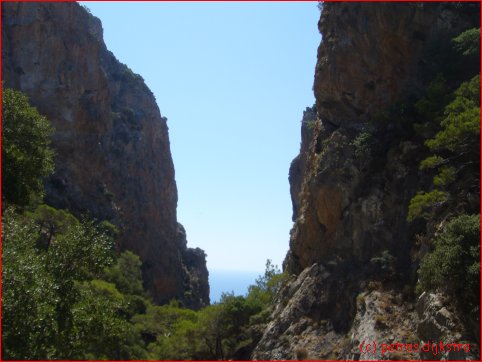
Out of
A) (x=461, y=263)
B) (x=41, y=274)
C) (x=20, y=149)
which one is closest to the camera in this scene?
(x=41, y=274)

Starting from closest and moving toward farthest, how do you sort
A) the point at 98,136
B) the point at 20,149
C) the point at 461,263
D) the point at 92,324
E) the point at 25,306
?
the point at 25,306, the point at 92,324, the point at 461,263, the point at 20,149, the point at 98,136

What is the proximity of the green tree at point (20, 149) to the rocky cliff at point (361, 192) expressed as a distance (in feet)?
45.4

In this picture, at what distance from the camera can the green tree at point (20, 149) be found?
18.0 metres

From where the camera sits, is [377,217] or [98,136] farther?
[98,136]

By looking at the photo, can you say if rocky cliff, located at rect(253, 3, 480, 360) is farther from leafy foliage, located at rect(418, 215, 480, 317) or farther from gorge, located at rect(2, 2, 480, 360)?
leafy foliage, located at rect(418, 215, 480, 317)

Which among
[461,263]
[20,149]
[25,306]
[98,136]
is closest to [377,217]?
[461,263]

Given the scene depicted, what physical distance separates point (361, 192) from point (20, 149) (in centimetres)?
1754

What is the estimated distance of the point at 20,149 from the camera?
18.9m

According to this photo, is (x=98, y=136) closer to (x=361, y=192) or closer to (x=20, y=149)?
(x=361, y=192)

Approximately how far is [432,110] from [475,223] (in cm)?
1077

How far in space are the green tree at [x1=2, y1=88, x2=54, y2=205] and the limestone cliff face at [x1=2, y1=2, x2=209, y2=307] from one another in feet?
123

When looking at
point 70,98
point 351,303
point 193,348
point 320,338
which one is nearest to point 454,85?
point 351,303

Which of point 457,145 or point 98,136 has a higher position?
point 98,136

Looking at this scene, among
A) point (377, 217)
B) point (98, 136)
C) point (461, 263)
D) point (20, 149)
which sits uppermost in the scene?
point (98, 136)
